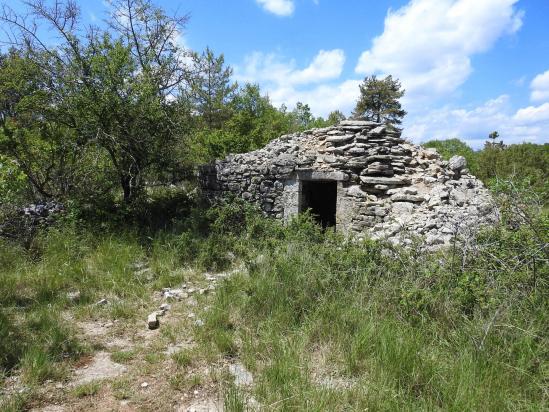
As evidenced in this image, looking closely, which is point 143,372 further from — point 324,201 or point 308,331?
point 324,201

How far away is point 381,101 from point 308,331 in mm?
24114

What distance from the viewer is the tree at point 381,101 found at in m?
25.0

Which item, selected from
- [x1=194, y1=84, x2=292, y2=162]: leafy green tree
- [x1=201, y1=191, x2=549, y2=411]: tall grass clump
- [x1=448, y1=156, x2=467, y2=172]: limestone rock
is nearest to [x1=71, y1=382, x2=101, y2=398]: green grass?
[x1=201, y1=191, x2=549, y2=411]: tall grass clump

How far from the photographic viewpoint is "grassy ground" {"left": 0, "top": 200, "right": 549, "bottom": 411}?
2.83 m

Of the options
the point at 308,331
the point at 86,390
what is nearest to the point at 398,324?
the point at 308,331

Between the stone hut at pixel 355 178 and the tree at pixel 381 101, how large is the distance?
1755 cm

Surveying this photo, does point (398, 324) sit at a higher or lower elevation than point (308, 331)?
higher

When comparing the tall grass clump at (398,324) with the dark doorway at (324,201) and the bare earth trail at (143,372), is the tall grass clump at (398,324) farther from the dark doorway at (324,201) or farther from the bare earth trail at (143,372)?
the dark doorway at (324,201)

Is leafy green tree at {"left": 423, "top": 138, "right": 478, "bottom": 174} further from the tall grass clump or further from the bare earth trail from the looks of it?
the bare earth trail

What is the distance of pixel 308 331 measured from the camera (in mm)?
3652

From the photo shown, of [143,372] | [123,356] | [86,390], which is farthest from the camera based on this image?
[123,356]

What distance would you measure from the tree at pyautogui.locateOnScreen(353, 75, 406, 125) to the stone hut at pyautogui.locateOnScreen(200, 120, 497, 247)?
1755 cm

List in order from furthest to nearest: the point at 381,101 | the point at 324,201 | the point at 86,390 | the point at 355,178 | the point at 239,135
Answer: the point at 381,101 < the point at 239,135 < the point at 324,201 < the point at 355,178 < the point at 86,390

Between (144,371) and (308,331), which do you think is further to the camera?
(308,331)
